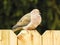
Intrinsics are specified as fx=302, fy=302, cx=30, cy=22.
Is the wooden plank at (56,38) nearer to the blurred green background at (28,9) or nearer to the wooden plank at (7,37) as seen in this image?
the wooden plank at (7,37)

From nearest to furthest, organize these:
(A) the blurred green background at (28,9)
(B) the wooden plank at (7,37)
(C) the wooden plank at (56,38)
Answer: (B) the wooden plank at (7,37)
(C) the wooden plank at (56,38)
(A) the blurred green background at (28,9)

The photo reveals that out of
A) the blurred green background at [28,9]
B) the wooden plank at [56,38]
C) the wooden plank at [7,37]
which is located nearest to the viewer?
the wooden plank at [7,37]

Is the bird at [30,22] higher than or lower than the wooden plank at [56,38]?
higher

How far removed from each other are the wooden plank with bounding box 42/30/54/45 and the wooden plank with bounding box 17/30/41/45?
0.17 feet

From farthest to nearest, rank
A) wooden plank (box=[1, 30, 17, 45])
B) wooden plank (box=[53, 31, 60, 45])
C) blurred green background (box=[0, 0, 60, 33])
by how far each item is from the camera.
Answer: blurred green background (box=[0, 0, 60, 33])
wooden plank (box=[53, 31, 60, 45])
wooden plank (box=[1, 30, 17, 45])

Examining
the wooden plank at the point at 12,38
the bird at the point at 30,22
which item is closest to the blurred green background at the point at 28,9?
the bird at the point at 30,22

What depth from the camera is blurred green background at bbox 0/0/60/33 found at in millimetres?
4887

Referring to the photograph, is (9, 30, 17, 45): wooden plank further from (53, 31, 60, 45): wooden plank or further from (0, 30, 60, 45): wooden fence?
(53, 31, 60, 45): wooden plank

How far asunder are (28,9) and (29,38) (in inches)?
77.8

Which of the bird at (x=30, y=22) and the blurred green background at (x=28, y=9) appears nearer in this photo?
the bird at (x=30, y=22)

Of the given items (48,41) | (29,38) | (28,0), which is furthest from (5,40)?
(28,0)

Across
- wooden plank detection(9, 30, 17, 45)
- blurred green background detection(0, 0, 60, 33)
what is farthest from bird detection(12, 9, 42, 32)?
blurred green background detection(0, 0, 60, 33)

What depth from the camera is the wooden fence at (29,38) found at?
2.98 meters

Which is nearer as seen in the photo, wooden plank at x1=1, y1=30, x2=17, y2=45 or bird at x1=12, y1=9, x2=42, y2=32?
wooden plank at x1=1, y1=30, x2=17, y2=45
